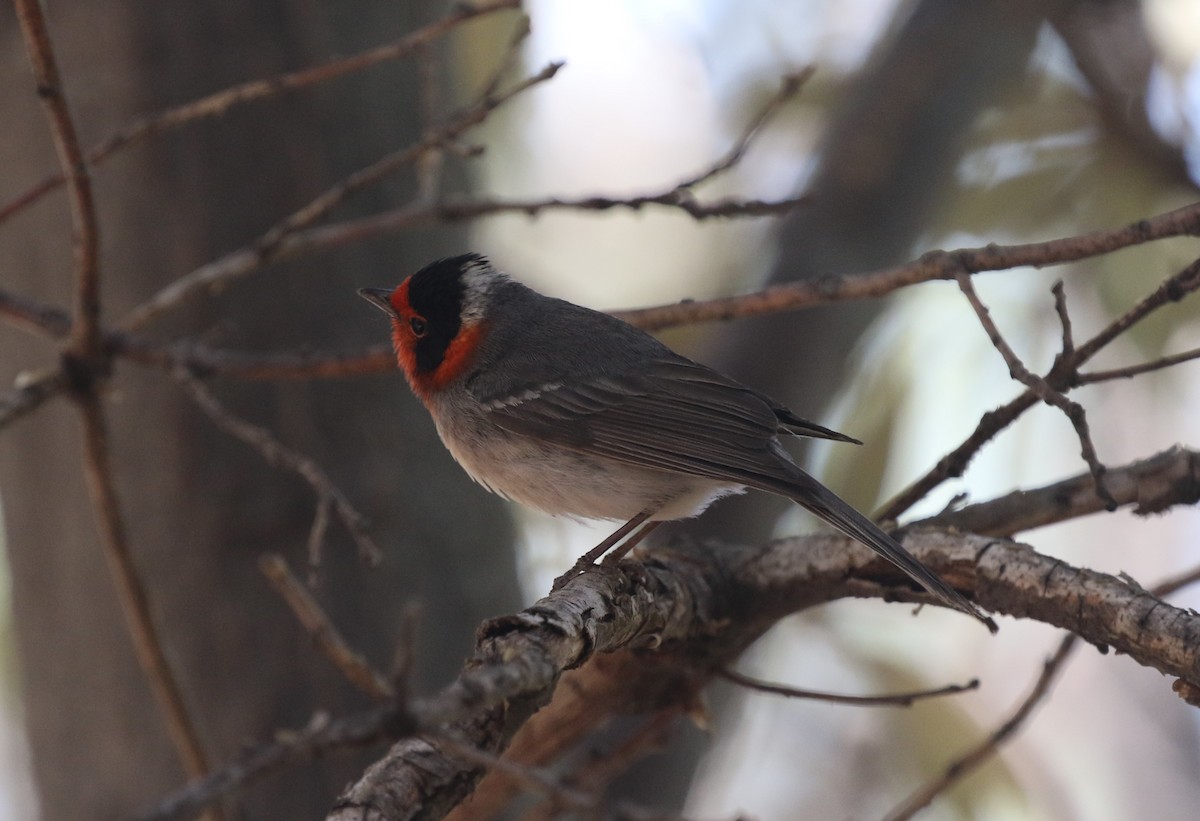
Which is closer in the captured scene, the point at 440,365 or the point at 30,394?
the point at 30,394

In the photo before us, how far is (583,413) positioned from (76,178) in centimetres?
175

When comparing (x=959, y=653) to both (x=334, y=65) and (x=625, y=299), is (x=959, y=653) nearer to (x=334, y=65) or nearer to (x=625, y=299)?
(x=625, y=299)

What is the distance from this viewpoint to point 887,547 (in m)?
2.82

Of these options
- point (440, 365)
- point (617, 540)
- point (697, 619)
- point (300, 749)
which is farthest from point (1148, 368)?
point (440, 365)

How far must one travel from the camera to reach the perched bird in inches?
149

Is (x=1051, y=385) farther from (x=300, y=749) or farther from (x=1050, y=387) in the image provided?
(x=300, y=749)

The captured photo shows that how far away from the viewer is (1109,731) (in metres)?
8.03

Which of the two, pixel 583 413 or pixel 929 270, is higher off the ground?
pixel 583 413

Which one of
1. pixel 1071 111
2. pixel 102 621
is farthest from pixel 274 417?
pixel 1071 111

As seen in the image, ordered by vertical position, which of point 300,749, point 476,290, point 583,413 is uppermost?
point 476,290

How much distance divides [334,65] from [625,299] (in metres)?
6.13

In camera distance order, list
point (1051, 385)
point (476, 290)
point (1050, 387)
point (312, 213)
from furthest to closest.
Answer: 1. point (476, 290)
2. point (312, 213)
3. point (1051, 385)
4. point (1050, 387)

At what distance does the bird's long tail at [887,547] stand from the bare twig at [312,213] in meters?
1.41

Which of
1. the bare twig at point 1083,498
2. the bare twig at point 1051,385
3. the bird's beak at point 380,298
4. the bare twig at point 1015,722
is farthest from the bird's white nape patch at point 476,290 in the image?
the bare twig at point 1015,722
